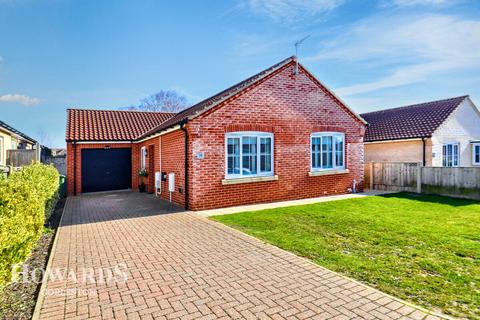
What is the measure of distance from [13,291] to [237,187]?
7.90 meters

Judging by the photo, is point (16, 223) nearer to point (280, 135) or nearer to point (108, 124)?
point (280, 135)

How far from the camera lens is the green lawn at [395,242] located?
14.4ft

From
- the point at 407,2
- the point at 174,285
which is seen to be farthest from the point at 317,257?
the point at 407,2

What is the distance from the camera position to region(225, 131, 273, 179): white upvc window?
11523 mm

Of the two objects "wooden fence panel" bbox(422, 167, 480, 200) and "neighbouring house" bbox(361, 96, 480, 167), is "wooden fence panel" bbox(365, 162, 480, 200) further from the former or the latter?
"neighbouring house" bbox(361, 96, 480, 167)

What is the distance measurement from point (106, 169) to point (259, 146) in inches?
443

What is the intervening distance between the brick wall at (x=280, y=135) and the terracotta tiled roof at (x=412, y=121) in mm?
5271

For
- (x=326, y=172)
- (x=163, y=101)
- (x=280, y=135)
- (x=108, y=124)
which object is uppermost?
(x=163, y=101)

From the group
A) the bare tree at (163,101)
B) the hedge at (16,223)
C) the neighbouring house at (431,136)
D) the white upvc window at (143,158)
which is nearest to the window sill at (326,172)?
the neighbouring house at (431,136)

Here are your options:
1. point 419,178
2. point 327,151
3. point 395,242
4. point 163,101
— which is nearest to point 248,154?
point 327,151

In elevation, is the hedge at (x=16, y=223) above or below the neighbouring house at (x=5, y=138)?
below

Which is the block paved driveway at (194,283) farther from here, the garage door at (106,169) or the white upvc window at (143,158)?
the garage door at (106,169)

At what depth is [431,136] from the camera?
1703 cm

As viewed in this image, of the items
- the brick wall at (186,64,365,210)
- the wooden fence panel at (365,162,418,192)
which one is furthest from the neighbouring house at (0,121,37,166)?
the wooden fence panel at (365,162,418,192)
